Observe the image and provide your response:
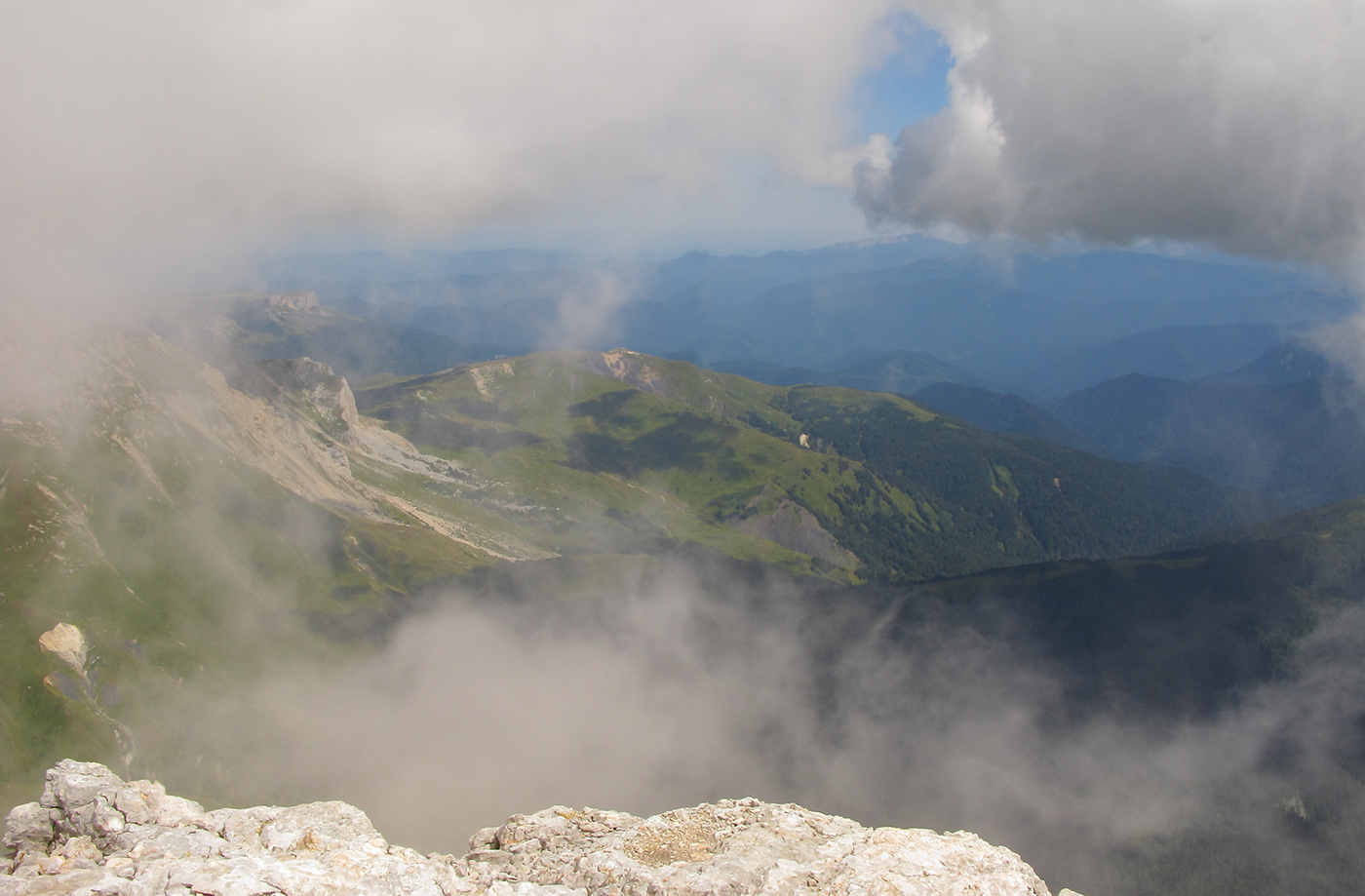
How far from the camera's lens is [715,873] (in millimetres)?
24203

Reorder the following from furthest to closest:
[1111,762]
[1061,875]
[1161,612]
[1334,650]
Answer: [1161,612] < [1334,650] < [1111,762] < [1061,875]

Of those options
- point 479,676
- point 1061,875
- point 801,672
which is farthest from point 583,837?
point 479,676

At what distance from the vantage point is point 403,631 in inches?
7756

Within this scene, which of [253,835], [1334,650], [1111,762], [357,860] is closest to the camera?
[357,860]

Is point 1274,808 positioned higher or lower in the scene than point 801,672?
higher

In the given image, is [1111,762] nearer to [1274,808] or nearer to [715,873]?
[1274,808]

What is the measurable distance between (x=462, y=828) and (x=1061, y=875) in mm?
116916

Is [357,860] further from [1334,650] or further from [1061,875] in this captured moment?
[1334,650]

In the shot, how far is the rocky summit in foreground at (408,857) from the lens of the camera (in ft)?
63.4

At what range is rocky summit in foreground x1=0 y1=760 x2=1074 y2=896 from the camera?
19.3m

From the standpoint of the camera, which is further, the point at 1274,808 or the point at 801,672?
the point at 801,672

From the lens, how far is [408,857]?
22.4 metres

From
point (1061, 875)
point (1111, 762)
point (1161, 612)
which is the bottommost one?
point (1061, 875)

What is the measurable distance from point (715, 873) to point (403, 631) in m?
195
